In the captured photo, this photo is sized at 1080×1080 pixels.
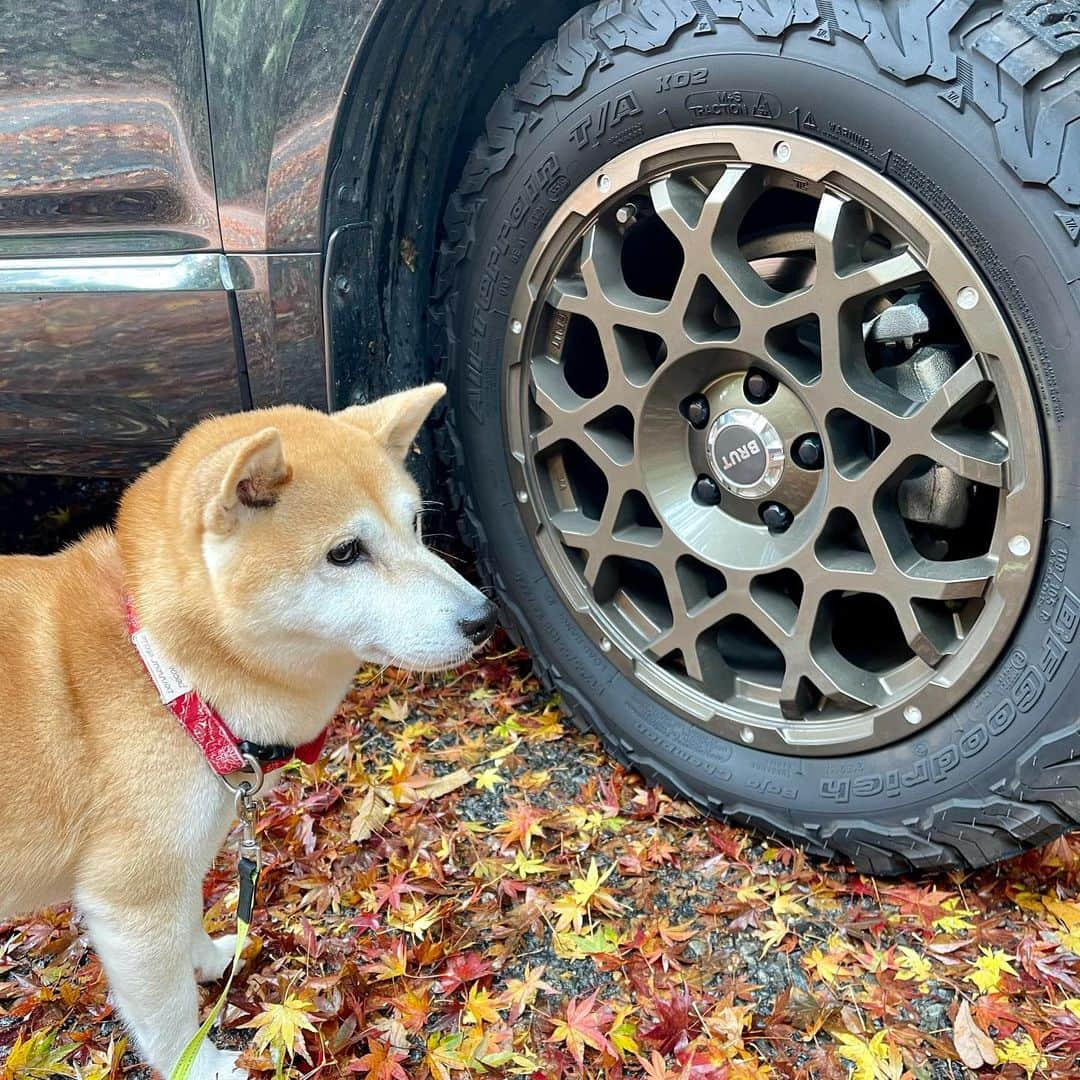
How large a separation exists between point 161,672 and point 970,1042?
178 centimetres

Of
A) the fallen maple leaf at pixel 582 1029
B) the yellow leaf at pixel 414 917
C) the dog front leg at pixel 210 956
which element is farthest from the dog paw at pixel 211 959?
the fallen maple leaf at pixel 582 1029

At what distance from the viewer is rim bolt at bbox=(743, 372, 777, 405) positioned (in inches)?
85.3

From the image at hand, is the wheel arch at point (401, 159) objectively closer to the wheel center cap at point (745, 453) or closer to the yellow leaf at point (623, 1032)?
the wheel center cap at point (745, 453)

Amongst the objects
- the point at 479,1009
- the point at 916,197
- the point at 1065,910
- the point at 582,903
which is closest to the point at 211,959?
the point at 479,1009

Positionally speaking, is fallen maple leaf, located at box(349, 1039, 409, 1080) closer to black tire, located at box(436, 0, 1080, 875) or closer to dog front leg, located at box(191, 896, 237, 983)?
dog front leg, located at box(191, 896, 237, 983)

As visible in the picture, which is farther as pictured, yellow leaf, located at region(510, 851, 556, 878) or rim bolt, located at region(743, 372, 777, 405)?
yellow leaf, located at region(510, 851, 556, 878)

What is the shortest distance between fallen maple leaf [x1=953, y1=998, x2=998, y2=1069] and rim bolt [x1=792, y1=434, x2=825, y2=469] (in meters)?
1.19

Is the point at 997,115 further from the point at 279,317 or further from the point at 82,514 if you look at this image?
the point at 82,514

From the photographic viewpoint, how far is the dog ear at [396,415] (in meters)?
2.16

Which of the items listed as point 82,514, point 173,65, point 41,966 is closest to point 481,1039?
point 41,966

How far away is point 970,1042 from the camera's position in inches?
73.6

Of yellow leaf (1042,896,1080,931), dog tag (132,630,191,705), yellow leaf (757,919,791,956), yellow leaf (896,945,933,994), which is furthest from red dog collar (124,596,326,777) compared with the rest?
yellow leaf (1042,896,1080,931)

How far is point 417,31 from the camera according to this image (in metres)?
2.20

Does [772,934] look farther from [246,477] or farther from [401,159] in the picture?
[401,159]
